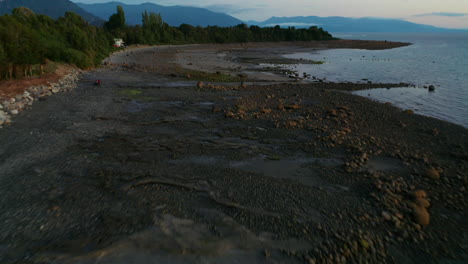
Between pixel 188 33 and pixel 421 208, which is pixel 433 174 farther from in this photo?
pixel 188 33

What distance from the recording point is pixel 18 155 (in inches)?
420

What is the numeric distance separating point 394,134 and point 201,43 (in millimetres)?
135498

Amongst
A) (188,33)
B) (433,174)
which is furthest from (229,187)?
(188,33)

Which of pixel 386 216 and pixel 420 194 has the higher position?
pixel 420 194

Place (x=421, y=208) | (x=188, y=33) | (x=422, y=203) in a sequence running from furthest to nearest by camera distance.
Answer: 1. (x=188, y=33)
2. (x=422, y=203)
3. (x=421, y=208)

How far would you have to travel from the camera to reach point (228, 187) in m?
9.01

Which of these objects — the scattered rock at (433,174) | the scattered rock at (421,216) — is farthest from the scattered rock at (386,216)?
the scattered rock at (433,174)

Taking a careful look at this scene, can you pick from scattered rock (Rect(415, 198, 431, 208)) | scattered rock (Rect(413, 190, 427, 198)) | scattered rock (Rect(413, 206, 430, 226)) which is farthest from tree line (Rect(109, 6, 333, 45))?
scattered rock (Rect(413, 206, 430, 226))

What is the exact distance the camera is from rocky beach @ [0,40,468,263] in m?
6.39

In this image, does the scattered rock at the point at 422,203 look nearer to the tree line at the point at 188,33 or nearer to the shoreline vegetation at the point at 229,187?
the shoreline vegetation at the point at 229,187

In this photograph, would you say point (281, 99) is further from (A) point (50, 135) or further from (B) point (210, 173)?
(A) point (50, 135)

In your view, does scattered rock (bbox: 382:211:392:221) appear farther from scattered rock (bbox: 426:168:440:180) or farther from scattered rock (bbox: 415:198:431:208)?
scattered rock (bbox: 426:168:440:180)

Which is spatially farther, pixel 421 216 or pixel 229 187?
pixel 229 187

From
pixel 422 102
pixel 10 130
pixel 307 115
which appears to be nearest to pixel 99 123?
pixel 10 130
